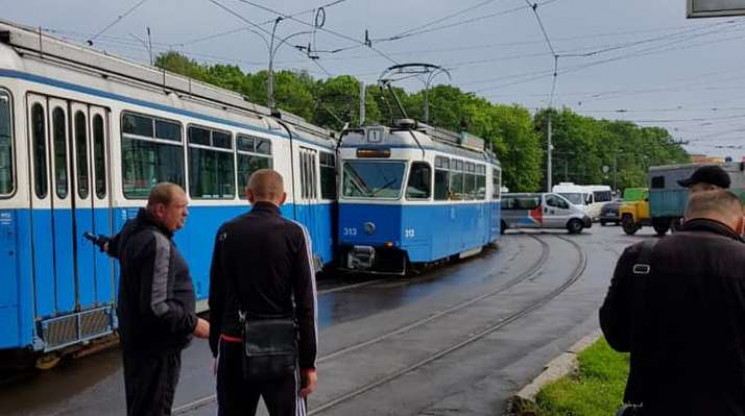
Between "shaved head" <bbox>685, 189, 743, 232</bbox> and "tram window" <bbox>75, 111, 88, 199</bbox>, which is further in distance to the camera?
"tram window" <bbox>75, 111, 88, 199</bbox>

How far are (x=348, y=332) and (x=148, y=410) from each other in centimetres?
673

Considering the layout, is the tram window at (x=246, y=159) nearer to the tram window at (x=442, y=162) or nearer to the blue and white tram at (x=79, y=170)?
the blue and white tram at (x=79, y=170)

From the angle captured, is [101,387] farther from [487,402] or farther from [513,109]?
[513,109]

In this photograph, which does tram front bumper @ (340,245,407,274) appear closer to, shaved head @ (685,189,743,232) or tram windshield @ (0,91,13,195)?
tram windshield @ (0,91,13,195)

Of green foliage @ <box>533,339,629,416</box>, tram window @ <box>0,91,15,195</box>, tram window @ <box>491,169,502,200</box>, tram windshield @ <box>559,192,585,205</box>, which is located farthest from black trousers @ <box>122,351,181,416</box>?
tram windshield @ <box>559,192,585,205</box>

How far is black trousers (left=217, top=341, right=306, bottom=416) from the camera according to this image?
4258mm

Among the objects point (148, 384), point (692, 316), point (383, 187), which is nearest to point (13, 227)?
point (148, 384)

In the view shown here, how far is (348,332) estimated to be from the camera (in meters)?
11.1

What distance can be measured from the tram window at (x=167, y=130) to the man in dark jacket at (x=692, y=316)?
789 cm

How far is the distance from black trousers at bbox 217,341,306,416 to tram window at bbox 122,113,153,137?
5.73 metres

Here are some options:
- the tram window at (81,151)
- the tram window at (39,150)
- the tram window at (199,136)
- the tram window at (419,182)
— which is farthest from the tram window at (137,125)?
the tram window at (419,182)

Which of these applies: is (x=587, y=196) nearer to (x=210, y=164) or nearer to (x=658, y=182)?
(x=658, y=182)

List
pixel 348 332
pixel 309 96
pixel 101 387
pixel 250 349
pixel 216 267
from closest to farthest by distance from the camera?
pixel 250 349 → pixel 216 267 → pixel 101 387 → pixel 348 332 → pixel 309 96

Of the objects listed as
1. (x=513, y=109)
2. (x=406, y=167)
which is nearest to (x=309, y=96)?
(x=513, y=109)
